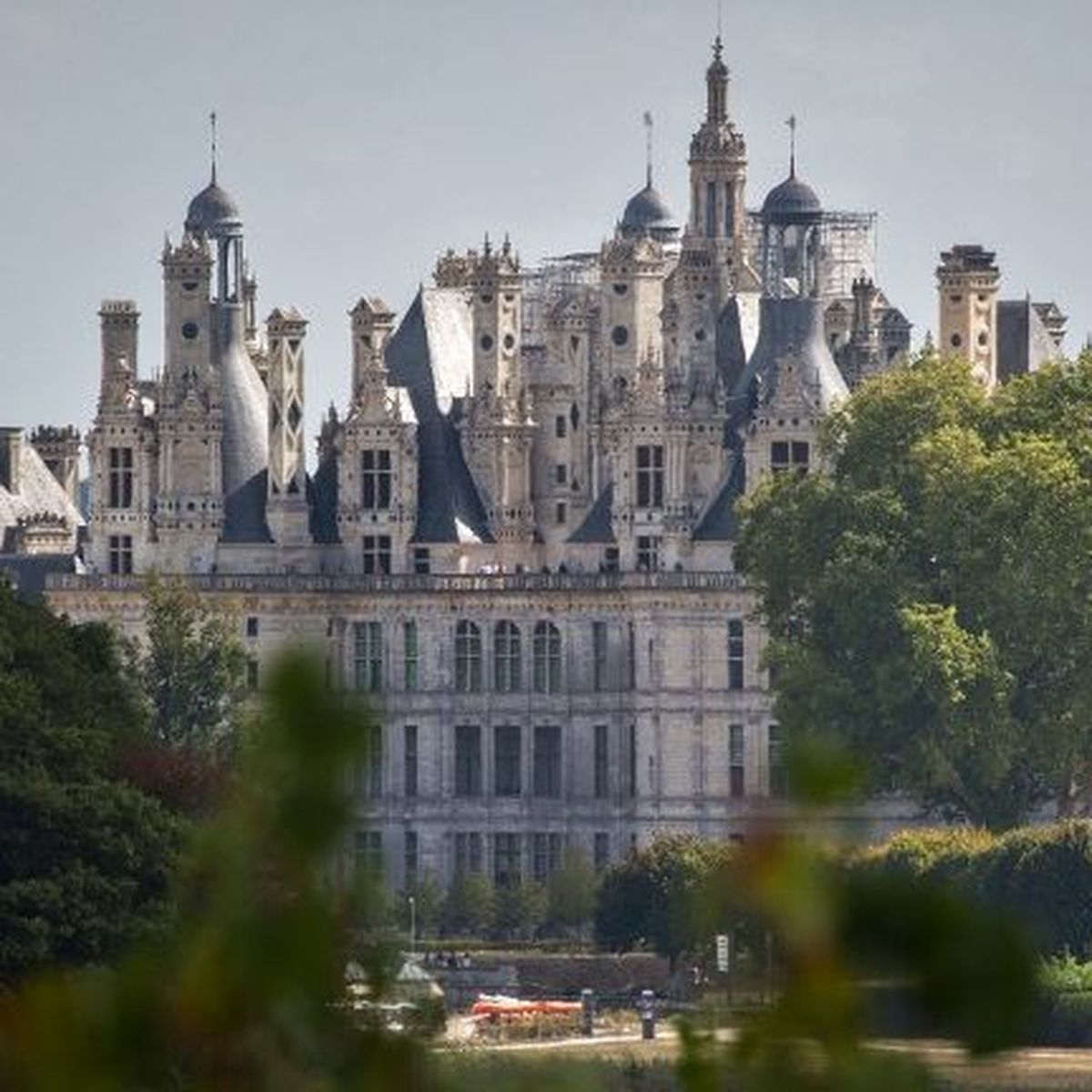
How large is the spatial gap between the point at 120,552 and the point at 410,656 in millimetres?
6023

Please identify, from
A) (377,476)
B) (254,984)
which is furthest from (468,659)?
(254,984)

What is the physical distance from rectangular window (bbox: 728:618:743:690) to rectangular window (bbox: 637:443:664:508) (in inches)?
99.5

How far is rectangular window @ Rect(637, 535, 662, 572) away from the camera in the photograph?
10925 cm

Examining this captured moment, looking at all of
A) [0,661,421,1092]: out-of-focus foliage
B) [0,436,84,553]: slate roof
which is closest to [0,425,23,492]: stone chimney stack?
[0,436,84,553]: slate roof

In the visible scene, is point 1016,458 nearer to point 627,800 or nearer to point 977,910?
point 627,800

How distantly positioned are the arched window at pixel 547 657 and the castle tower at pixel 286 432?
5061 mm

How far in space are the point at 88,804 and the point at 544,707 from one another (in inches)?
2184

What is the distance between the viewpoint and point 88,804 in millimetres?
55000

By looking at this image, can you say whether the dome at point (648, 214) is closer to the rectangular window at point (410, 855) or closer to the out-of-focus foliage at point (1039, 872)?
the rectangular window at point (410, 855)

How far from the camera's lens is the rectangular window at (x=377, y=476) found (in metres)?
110

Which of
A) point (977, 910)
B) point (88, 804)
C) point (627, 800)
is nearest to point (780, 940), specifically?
point (977, 910)

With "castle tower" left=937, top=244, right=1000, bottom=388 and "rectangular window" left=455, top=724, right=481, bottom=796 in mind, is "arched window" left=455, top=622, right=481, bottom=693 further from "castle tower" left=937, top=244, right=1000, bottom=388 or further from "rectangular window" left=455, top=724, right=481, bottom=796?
"castle tower" left=937, top=244, right=1000, bottom=388

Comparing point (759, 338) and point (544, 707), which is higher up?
point (759, 338)

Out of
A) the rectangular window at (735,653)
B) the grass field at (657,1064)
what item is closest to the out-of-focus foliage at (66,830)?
the grass field at (657,1064)
